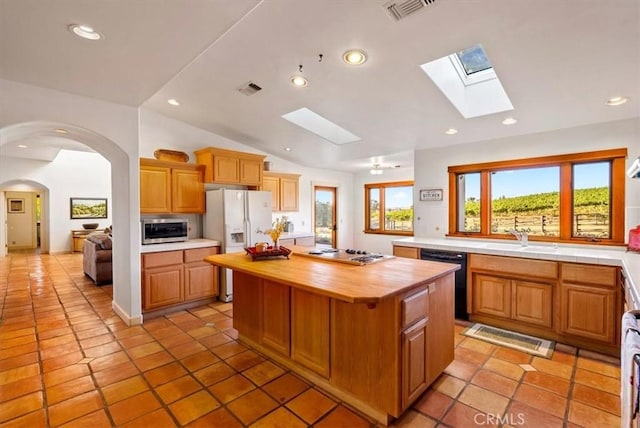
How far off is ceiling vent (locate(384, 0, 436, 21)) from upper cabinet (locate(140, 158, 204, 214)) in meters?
3.42

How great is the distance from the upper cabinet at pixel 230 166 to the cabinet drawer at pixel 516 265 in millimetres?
3391

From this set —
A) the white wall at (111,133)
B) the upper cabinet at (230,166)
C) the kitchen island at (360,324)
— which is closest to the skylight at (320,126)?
the upper cabinet at (230,166)

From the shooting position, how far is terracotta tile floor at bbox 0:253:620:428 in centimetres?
192

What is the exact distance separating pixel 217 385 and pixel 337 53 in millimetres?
2804

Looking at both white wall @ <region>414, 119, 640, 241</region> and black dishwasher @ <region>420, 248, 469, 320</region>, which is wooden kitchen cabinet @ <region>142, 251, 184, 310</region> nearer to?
black dishwasher @ <region>420, 248, 469, 320</region>

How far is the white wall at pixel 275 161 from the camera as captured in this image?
172 inches

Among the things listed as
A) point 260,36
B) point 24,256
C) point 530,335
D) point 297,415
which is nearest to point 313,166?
point 260,36

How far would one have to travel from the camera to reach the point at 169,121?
14.9 feet

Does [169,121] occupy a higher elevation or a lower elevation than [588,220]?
higher

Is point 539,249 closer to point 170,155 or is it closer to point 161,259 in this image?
point 161,259

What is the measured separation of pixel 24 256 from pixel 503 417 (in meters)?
11.1

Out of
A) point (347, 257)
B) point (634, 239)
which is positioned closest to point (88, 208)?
point (347, 257)

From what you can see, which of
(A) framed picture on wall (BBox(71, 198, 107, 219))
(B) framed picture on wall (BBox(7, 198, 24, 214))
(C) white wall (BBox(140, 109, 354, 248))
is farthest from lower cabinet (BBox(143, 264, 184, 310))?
(B) framed picture on wall (BBox(7, 198, 24, 214))

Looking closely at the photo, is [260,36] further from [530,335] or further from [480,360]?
[530,335]
